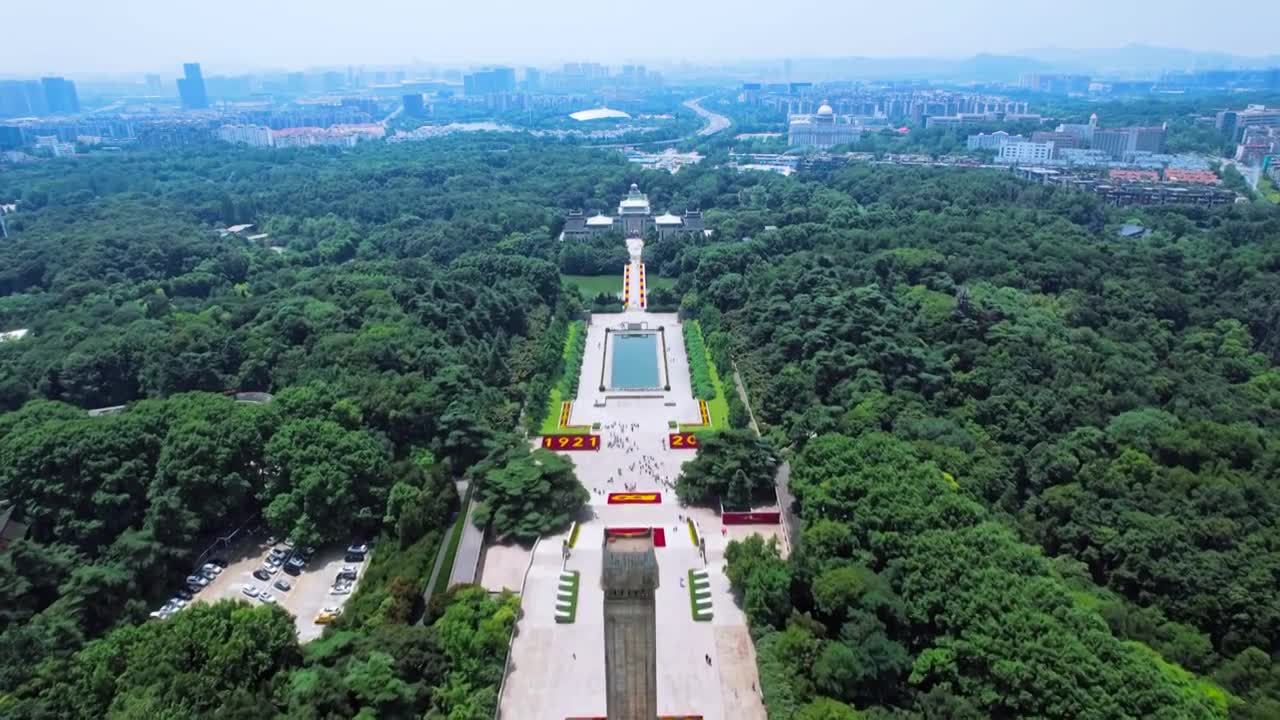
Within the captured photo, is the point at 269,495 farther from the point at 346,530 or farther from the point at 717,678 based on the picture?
the point at 717,678

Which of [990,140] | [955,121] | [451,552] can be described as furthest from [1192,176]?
[451,552]

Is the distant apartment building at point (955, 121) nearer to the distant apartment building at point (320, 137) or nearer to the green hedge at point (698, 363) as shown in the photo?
the distant apartment building at point (320, 137)

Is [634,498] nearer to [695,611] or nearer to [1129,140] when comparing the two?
[695,611]

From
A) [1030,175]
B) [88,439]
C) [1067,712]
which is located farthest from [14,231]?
[1030,175]

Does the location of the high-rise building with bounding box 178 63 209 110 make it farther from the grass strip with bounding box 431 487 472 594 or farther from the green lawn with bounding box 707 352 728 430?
the grass strip with bounding box 431 487 472 594

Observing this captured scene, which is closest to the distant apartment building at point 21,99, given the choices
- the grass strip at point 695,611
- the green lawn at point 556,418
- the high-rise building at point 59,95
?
the high-rise building at point 59,95

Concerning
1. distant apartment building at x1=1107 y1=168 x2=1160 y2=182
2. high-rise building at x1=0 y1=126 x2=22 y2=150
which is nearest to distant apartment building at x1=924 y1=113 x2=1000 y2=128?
distant apartment building at x1=1107 y1=168 x2=1160 y2=182
